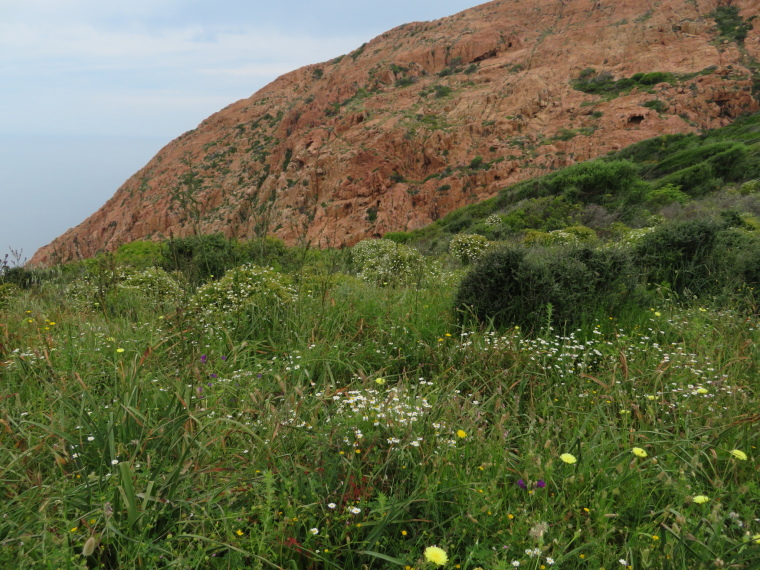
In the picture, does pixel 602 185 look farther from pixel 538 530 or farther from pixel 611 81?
pixel 611 81

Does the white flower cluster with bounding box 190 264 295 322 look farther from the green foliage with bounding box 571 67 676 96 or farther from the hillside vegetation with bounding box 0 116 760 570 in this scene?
the green foliage with bounding box 571 67 676 96

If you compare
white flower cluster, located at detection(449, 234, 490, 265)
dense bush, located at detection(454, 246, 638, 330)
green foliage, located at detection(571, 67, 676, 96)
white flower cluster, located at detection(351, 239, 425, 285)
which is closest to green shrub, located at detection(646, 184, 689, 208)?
white flower cluster, located at detection(449, 234, 490, 265)

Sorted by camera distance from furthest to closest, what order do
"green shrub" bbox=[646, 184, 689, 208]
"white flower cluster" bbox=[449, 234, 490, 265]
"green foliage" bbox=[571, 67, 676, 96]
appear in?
1. "green foliage" bbox=[571, 67, 676, 96]
2. "green shrub" bbox=[646, 184, 689, 208]
3. "white flower cluster" bbox=[449, 234, 490, 265]

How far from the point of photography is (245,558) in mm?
1757

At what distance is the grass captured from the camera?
1674mm

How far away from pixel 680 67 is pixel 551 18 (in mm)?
20210

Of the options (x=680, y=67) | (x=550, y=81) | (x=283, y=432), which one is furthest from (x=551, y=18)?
(x=283, y=432)

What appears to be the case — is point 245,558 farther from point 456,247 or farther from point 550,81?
point 550,81

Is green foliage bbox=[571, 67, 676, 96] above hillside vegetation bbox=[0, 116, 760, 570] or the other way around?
above

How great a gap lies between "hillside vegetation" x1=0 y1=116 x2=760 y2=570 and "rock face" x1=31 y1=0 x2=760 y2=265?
21.7 metres

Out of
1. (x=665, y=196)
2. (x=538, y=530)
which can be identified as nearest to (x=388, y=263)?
(x=538, y=530)

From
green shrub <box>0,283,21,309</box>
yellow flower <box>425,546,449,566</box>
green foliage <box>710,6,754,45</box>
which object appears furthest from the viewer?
green foliage <box>710,6,754,45</box>

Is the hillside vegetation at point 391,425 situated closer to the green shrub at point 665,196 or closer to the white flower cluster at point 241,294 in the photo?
the white flower cluster at point 241,294

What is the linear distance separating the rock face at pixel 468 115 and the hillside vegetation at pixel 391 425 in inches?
853
